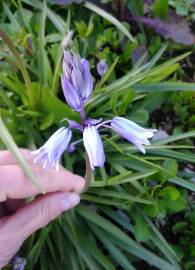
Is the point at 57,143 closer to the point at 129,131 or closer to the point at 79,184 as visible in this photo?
→ the point at 129,131

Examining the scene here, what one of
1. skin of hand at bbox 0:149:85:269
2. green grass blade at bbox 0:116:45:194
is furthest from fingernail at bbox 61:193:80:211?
green grass blade at bbox 0:116:45:194

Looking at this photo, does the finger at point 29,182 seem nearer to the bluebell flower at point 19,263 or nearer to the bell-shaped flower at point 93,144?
the bell-shaped flower at point 93,144

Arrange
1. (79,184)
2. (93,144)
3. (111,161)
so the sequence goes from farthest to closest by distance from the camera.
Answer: (111,161), (79,184), (93,144)

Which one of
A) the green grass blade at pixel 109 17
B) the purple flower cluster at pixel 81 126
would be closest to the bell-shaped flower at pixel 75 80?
the purple flower cluster at pixel 81 126

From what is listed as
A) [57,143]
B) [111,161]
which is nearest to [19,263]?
[111,161]

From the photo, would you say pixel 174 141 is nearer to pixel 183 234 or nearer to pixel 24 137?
pixel 183 234
